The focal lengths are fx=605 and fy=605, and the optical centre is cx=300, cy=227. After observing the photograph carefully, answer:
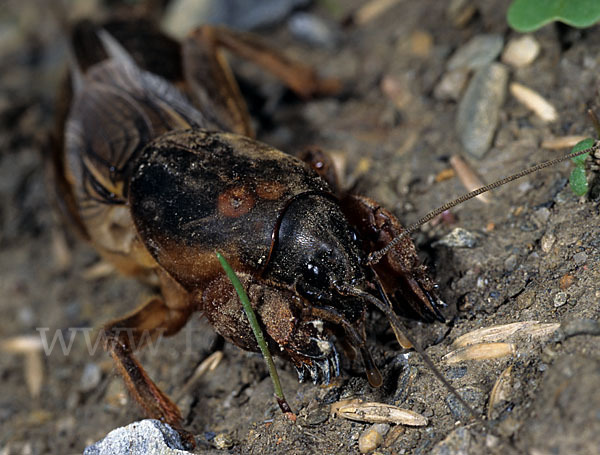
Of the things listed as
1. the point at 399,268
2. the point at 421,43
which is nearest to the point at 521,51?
the point at 421,43

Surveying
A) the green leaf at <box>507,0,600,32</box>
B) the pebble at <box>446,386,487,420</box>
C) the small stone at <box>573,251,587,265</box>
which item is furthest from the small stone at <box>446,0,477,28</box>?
the pebble at <box>446,386,487,420</box>

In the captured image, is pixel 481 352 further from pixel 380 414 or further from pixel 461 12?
pixel 461 12

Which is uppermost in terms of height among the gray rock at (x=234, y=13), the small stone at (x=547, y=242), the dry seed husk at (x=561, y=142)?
the gray rock at (x=234, y=13)

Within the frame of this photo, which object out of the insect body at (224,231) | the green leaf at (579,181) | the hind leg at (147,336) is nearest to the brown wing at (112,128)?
the insect body at (224,231)

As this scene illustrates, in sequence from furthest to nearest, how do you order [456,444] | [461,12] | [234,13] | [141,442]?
[234,13], [461,12], [141,442], [456,444]

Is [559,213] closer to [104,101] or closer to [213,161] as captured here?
[213,161]

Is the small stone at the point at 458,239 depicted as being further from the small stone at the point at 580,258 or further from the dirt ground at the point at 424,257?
the small stone at the point at 580,258
